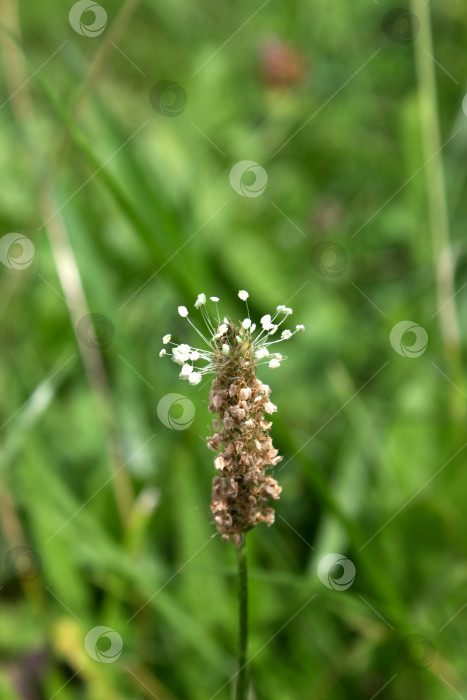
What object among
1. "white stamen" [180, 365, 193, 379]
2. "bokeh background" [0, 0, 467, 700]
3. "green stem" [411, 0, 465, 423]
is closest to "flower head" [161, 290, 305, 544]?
"white stamen" [180, 365, 193, 379]

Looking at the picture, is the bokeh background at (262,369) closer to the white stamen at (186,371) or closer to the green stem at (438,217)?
the green stem at (438,217)

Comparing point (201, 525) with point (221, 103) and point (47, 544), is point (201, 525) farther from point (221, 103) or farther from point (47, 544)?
point (221, 103)

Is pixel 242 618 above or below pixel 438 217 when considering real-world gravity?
below

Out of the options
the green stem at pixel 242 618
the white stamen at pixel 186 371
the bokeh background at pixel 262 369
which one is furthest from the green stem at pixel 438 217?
the white stamen at pixel 186 371

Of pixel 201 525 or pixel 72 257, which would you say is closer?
pixel 201 525

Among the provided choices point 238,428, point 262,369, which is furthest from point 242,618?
point 262,369

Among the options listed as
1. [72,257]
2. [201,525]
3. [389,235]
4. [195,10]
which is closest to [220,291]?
[72,257]

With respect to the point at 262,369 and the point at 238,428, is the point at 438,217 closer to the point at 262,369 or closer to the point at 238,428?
the point at 262,369
